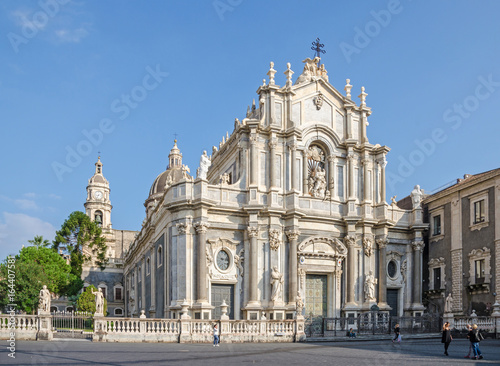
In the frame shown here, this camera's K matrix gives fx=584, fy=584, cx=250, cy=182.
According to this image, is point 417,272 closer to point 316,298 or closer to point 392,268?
point 392,268

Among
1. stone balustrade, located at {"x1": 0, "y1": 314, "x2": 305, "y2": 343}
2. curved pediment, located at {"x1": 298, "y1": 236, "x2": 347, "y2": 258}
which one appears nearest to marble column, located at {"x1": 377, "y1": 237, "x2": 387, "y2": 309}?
curved pediment, located at {"x1": 298, "y1": 236, "x2": 347, "y2": 258}

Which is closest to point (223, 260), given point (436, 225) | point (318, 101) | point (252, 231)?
point (252, 231)

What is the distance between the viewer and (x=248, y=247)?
117 feet

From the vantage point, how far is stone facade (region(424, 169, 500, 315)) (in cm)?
3394

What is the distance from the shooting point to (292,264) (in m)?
36.0

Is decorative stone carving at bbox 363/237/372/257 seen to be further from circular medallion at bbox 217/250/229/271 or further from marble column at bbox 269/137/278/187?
circular medallion at bbox 217/250/229/271

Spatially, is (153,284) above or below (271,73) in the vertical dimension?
below

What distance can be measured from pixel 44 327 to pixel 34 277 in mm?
26496

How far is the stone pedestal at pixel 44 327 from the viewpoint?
27.2 meters

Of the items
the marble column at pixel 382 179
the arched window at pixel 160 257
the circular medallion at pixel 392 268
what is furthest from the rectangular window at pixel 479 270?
the arched window at pixel 160 257

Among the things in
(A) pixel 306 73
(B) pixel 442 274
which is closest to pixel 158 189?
(A) pixel 306 73

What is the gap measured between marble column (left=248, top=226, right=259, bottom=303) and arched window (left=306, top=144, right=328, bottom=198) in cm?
540

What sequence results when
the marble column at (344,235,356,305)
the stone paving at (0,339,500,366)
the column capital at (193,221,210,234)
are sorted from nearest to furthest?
the stone paving at (0,339,500,366) → the column capital at (193,221,210,234) → the marble column at (344,235,356,305)

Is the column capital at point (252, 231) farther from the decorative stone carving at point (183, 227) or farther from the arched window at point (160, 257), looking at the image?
the arched window at point (160, 257)
